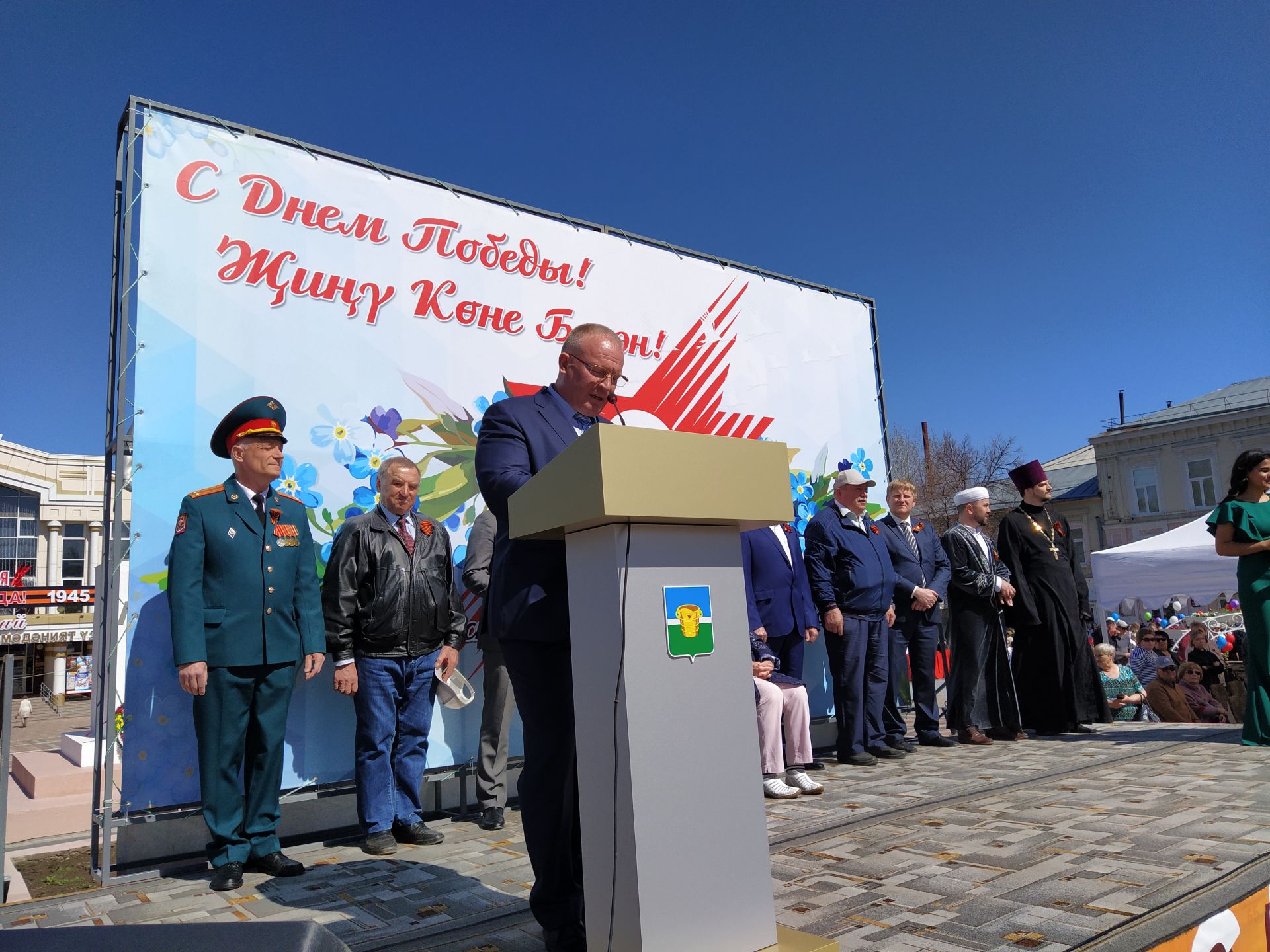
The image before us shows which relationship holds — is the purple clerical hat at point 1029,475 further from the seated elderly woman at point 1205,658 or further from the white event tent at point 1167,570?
the white event tent at point 1167,570

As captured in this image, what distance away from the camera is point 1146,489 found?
32.6 meters

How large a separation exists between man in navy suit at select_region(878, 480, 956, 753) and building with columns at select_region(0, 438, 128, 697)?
37953mm

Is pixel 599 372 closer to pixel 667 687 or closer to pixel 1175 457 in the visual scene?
pixel 667 687

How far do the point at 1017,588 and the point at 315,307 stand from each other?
5.01m

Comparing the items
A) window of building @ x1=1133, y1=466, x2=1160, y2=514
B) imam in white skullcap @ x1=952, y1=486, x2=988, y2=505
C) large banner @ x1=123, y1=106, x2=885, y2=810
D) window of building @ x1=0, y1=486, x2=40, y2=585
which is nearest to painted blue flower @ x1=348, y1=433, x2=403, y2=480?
large banner @ x1=123, y1=106, x2=885, y2=810

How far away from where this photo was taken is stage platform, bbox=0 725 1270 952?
7.25 feet

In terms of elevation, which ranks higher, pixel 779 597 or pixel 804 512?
pixel 804 512

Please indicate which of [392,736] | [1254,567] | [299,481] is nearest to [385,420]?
[299,481]

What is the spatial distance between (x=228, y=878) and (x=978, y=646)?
15.9 feet

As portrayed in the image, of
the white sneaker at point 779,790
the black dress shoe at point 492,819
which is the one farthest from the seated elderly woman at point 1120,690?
the black dress shoe at point 492,819

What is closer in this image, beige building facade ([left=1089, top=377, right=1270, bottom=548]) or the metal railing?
beige building facade ([left=1089, top=377, right=1270, bottom=548])

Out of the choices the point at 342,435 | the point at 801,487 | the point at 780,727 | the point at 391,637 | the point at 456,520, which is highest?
the point at 342,435

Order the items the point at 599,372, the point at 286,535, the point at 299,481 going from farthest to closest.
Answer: the point at 299,481
the point at 286,535
the point at 599,372

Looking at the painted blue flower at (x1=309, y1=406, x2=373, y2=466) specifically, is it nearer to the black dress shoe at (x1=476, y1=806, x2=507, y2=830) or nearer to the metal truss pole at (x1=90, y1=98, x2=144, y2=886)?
the metal truss pole at (x1=90, y1=98, x2=144, y2=886)
